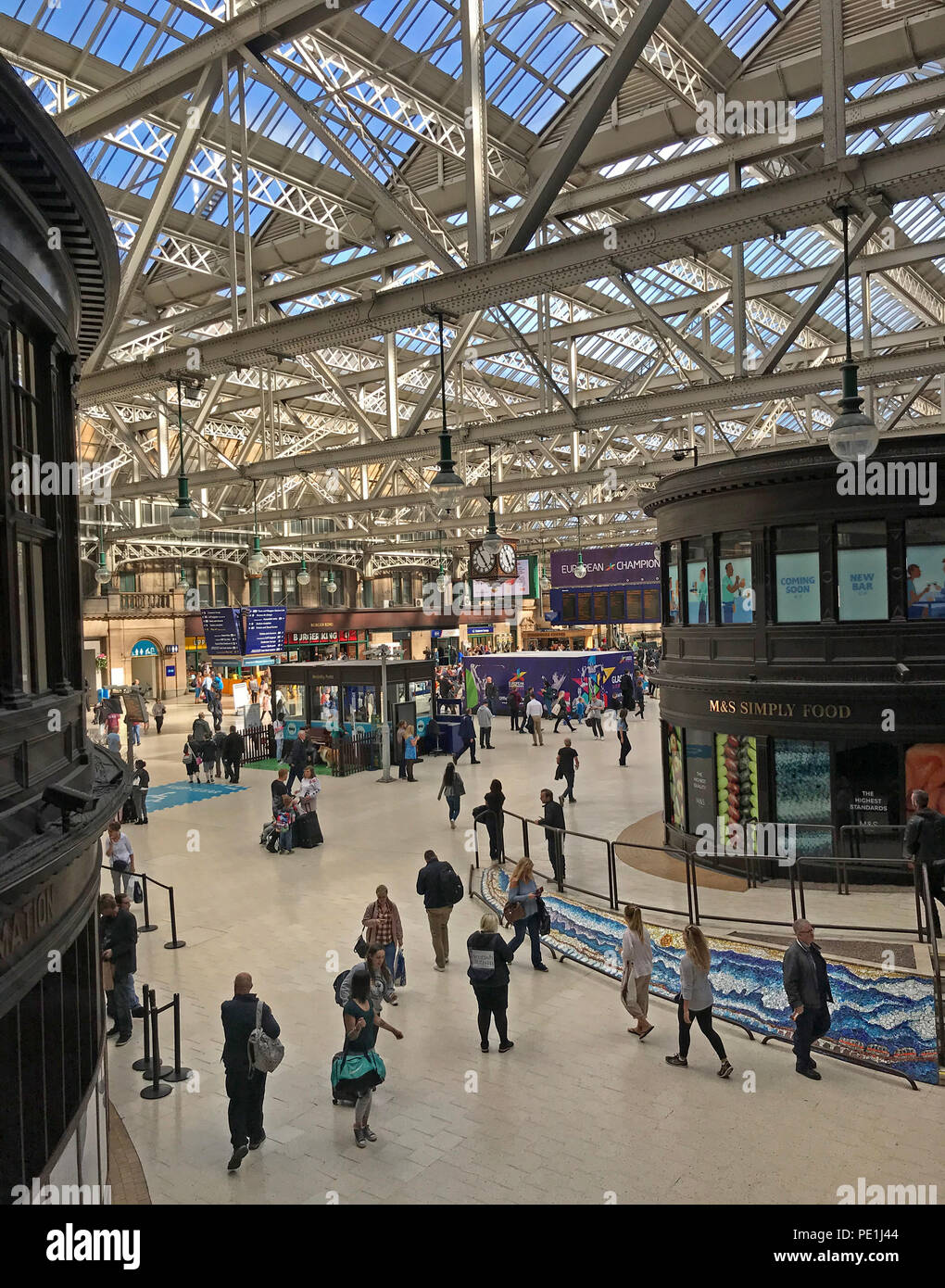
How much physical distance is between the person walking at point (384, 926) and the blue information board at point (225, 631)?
66.8 ft

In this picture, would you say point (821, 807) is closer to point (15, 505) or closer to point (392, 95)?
point (15, 505)

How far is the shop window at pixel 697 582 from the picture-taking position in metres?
15.4

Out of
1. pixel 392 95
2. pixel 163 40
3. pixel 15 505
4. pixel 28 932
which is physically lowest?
pixel 28 932

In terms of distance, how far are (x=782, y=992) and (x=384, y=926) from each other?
13.5 ft

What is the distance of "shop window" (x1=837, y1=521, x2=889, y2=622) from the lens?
13344 millimetres

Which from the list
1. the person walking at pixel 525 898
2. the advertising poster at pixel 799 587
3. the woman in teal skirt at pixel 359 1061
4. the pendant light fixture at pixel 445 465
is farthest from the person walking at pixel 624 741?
the woman in teal skirt at pixel 359 1061

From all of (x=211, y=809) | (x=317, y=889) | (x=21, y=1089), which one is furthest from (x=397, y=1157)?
(x=211, y=809)

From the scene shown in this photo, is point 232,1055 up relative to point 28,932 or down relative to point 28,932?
down

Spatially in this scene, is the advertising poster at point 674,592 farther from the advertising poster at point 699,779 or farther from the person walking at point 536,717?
the person walking at point 536,717

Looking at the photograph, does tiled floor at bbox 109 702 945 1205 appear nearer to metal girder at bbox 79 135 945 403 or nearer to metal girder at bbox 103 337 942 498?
metal girder at bbox 79 135 945 403

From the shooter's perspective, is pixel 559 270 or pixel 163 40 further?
pixel 163 40

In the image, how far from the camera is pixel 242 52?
30.2 ft

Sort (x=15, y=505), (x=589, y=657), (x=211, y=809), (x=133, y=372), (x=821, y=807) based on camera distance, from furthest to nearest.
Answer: (x=589, y=657) < (x=211, y=809) < (x=821, y=807) < (x=133, y=372) < (x=15, y=505)

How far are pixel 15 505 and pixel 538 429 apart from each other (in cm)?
1470
